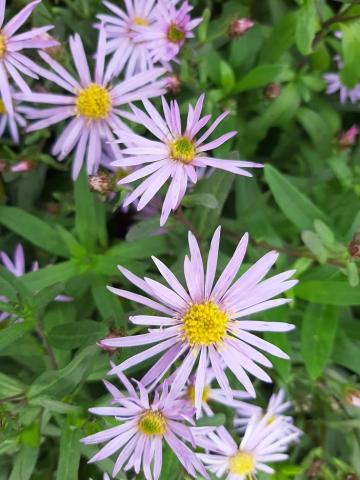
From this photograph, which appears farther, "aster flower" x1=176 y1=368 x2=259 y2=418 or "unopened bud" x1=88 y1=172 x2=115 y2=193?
"aster flower" x1=176 y1=368 x2=259 y2=418

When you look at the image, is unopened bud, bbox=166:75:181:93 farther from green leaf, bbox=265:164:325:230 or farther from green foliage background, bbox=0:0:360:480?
green leaf, bbox=265:164:325:230

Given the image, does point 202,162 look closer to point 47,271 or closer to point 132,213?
point 47,271

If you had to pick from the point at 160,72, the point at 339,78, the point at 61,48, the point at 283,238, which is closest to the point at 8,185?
the point at 61,48

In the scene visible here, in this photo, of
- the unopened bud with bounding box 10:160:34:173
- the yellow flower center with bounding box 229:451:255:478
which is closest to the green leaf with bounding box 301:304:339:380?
the yellow flower center with bounding box 229:451:255:478

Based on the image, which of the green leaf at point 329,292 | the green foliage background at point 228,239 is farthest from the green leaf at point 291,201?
the green leaf at point 329,292

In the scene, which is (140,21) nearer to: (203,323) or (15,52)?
(15,52)

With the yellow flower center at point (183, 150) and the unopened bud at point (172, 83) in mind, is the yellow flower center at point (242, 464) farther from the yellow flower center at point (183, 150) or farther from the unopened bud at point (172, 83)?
the unopened bud at point (172, 83)

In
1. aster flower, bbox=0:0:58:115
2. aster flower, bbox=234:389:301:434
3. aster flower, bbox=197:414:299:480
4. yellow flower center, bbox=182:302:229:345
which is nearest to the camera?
yellow flower center, bbox=182:302:229:345

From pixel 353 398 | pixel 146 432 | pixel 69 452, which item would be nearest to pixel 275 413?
pixel 353 398
